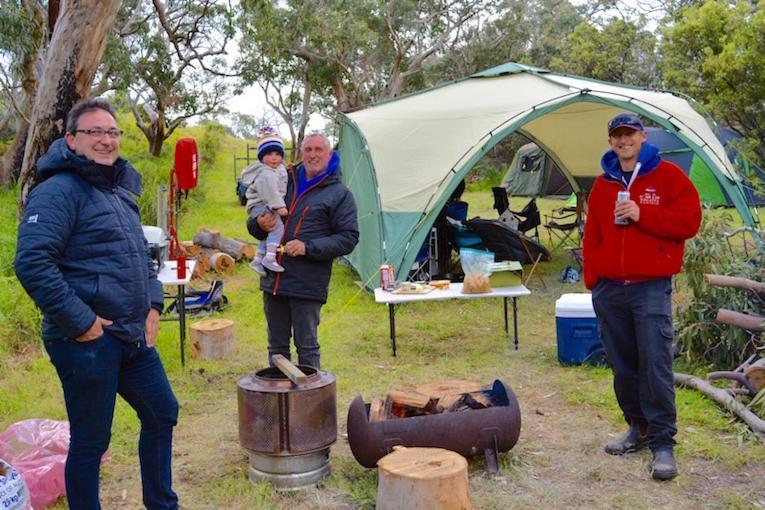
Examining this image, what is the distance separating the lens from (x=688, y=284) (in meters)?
5.64

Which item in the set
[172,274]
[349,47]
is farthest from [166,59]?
[172,274]

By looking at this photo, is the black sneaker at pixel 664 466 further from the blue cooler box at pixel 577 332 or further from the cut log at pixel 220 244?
the cut log at pixel 220 244

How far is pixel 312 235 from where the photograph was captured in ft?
13.6

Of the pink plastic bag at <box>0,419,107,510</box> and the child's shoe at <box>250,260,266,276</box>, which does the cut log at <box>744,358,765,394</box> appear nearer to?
the child's shoe at <box>250,260,266,276</box>

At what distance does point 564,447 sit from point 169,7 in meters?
16.5

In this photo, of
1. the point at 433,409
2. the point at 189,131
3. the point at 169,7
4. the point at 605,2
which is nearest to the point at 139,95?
the point at 169,7

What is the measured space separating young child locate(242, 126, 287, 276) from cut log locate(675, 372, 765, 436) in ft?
8.44

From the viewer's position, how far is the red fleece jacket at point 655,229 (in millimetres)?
3590

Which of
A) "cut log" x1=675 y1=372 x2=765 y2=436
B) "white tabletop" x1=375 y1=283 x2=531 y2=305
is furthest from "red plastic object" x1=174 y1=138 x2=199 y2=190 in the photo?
"cut log" x1=675 y1=372 x2=765 y2=436

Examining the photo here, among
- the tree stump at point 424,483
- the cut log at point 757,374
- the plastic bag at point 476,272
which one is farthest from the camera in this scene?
the plastic bag at point 476,272

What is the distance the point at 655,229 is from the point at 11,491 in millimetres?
2739

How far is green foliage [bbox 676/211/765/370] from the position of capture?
5.13m

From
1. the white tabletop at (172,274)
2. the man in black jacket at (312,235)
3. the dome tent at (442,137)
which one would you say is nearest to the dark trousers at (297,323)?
the man in black jacket at (312,235)

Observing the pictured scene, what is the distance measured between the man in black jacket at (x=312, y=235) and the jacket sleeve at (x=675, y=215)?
4.75 ft
